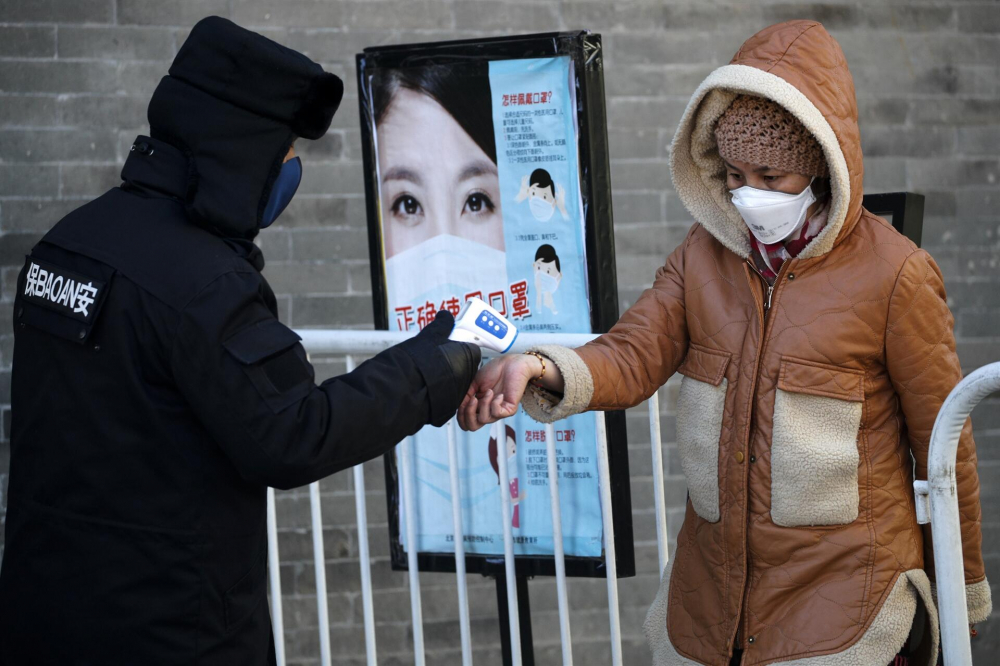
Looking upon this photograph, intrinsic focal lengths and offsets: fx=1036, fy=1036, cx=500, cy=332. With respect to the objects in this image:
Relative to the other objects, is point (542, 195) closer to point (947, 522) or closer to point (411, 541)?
point (411, 541)

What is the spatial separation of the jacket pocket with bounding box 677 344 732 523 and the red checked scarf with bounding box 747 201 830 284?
176mm

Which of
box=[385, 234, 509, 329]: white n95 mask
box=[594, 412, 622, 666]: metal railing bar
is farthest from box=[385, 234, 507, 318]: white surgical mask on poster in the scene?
box=[594, 412, 622, 666]: metal railing bar

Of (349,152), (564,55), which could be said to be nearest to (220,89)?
(564,55)

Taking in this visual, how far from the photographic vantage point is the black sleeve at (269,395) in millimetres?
1466

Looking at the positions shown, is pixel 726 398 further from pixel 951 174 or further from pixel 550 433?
Result: pixel 951 174

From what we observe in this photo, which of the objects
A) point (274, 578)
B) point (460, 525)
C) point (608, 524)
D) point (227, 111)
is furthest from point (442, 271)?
point (227, 111)

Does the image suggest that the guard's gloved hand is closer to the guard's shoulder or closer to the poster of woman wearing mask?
the guard's shoulder

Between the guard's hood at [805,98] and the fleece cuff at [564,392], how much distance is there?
Answer: 343mm

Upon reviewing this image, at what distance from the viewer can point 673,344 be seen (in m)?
1.93

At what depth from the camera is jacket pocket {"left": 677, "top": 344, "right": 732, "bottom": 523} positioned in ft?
5.86

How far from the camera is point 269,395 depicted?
148cm

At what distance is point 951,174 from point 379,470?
8.00ft

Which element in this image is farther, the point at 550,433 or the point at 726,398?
the point at 550,433

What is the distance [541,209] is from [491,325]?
2.05ft
